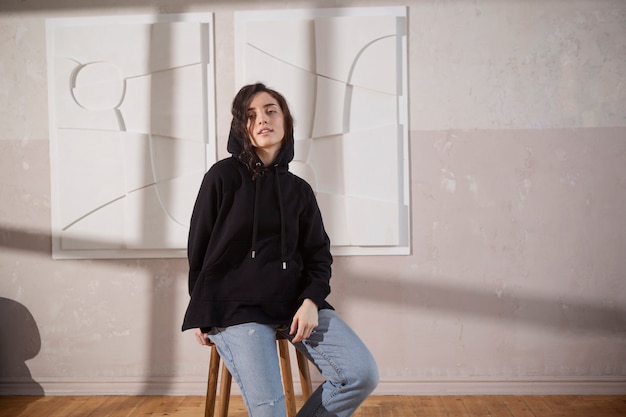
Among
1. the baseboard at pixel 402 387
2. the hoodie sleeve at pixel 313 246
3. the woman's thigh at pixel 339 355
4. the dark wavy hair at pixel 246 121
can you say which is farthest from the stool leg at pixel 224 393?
the baseboard at pixel 402 387

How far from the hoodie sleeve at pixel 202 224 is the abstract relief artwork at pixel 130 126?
1.22 metres

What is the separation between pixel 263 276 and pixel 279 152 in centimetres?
45

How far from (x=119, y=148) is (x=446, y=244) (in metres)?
1.75

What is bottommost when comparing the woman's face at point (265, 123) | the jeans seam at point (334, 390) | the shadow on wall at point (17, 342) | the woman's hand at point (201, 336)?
the shadow on wall at point (17, 342)

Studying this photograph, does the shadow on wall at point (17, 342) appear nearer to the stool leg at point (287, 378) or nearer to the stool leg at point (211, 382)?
the stool leg at point (211, 382)

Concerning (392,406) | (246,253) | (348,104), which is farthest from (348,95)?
(392,406)

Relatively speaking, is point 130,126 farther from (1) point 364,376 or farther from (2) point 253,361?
(1) point 364,376

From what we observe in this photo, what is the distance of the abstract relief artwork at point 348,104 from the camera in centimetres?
329

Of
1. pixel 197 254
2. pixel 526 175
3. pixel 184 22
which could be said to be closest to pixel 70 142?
pixel 184 22

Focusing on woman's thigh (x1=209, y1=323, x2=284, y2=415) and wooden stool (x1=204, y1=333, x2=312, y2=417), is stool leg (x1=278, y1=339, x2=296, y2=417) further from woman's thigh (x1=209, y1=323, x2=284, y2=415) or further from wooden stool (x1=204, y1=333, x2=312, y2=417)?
Answer: woman's thigh (x1=209, y1=323, x2=284, y2=415)

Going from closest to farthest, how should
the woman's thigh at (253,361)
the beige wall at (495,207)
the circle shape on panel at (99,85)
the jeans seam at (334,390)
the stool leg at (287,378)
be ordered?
1. the woman's thigh at (253,361)
2. the jeans seam at (334,390)
3. the stool leg at (287,378)
4. the beige wall at (495,207)
5. the circle shape on panel at (99,85)

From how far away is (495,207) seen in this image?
10.8ft

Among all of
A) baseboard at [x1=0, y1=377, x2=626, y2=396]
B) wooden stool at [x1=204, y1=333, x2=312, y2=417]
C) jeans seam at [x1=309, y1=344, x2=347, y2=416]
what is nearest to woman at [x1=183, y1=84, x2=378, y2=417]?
jeans seam at [x1=309, y1=344, x2=347, y2=416]

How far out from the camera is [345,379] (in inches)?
80.9
